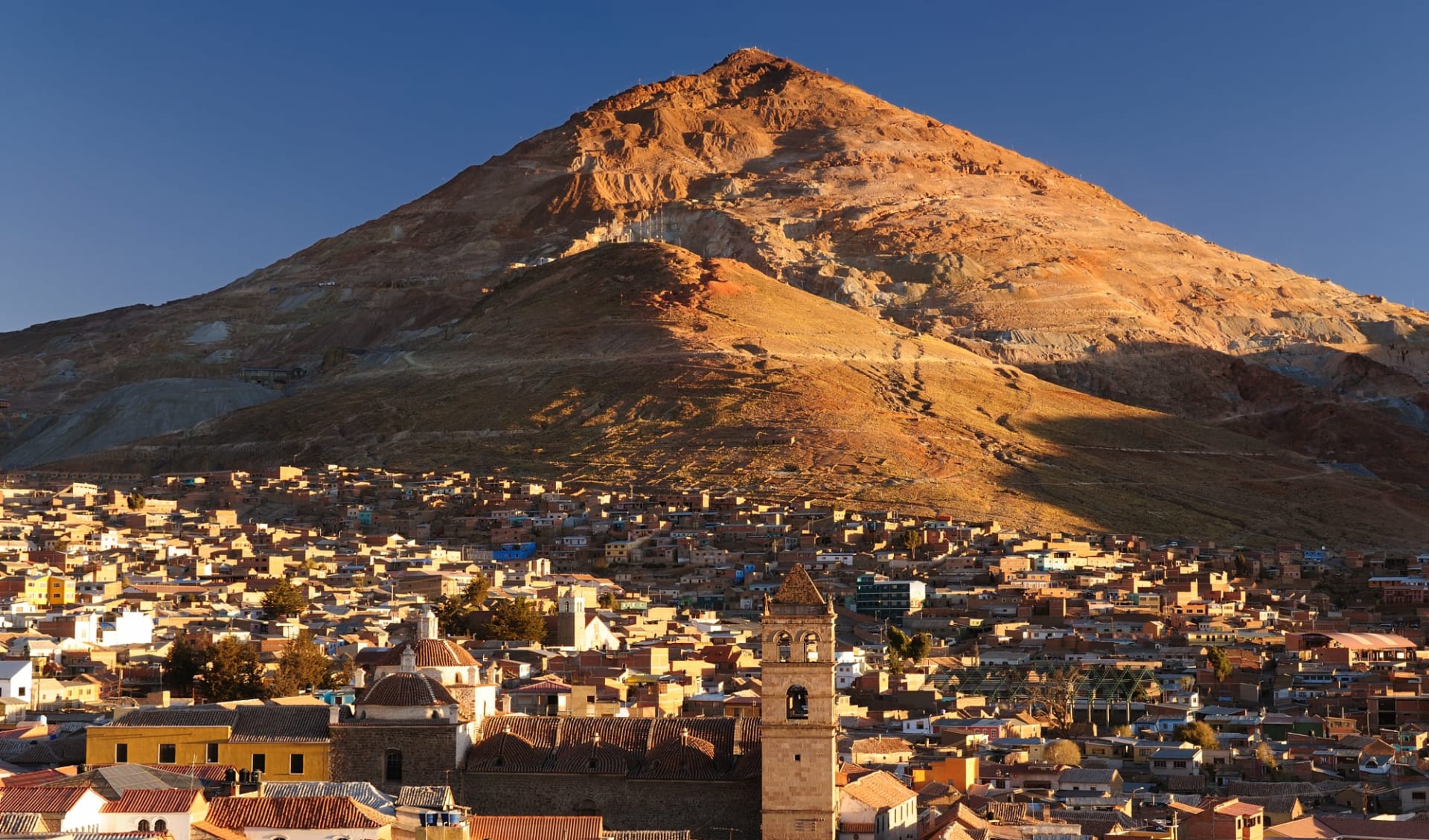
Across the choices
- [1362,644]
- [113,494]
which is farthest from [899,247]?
[1362,644]

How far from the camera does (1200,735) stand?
164 feet

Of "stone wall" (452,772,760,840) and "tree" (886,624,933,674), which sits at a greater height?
"tree" (886,624,933,674)

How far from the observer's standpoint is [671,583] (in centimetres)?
8500

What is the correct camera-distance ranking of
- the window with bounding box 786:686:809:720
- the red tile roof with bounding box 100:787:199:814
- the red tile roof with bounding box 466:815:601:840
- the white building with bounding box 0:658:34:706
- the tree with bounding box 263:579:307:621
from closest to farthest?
the red tile roof with bounding box 100:787:199:814 < the red tile roof with bounding box 466:815:601:840 < the window with bounding box 786:686:809:720 < the white building with bounding box 0:658:34:706 < the tree with bounding box 263:579:307:621

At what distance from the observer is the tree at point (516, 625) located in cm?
5956

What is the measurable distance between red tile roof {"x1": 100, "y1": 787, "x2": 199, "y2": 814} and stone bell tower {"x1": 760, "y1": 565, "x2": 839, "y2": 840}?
870cm

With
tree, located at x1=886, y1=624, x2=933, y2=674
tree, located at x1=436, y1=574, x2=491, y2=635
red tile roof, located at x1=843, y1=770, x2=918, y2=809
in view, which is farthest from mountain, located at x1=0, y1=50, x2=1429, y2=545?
red tile roof, located at x1=843, y1=770, x2=918, y2=809

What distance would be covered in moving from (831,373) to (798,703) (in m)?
100

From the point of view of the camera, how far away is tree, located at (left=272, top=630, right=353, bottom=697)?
4634 cm

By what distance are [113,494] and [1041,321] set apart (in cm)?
8784

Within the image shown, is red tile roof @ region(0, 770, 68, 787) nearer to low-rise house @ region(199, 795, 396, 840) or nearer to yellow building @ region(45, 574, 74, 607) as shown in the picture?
low-rise house @ region(199, 795, 396, 840)

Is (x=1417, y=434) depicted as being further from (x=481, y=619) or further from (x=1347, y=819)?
(x=1347, y=819)

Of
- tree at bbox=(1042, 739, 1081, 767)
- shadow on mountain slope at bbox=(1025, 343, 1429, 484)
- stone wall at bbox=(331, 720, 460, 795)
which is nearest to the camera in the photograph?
stone wall at bbox=(331, 720, 460, 795)

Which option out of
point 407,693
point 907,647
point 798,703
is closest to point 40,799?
point 407,693
